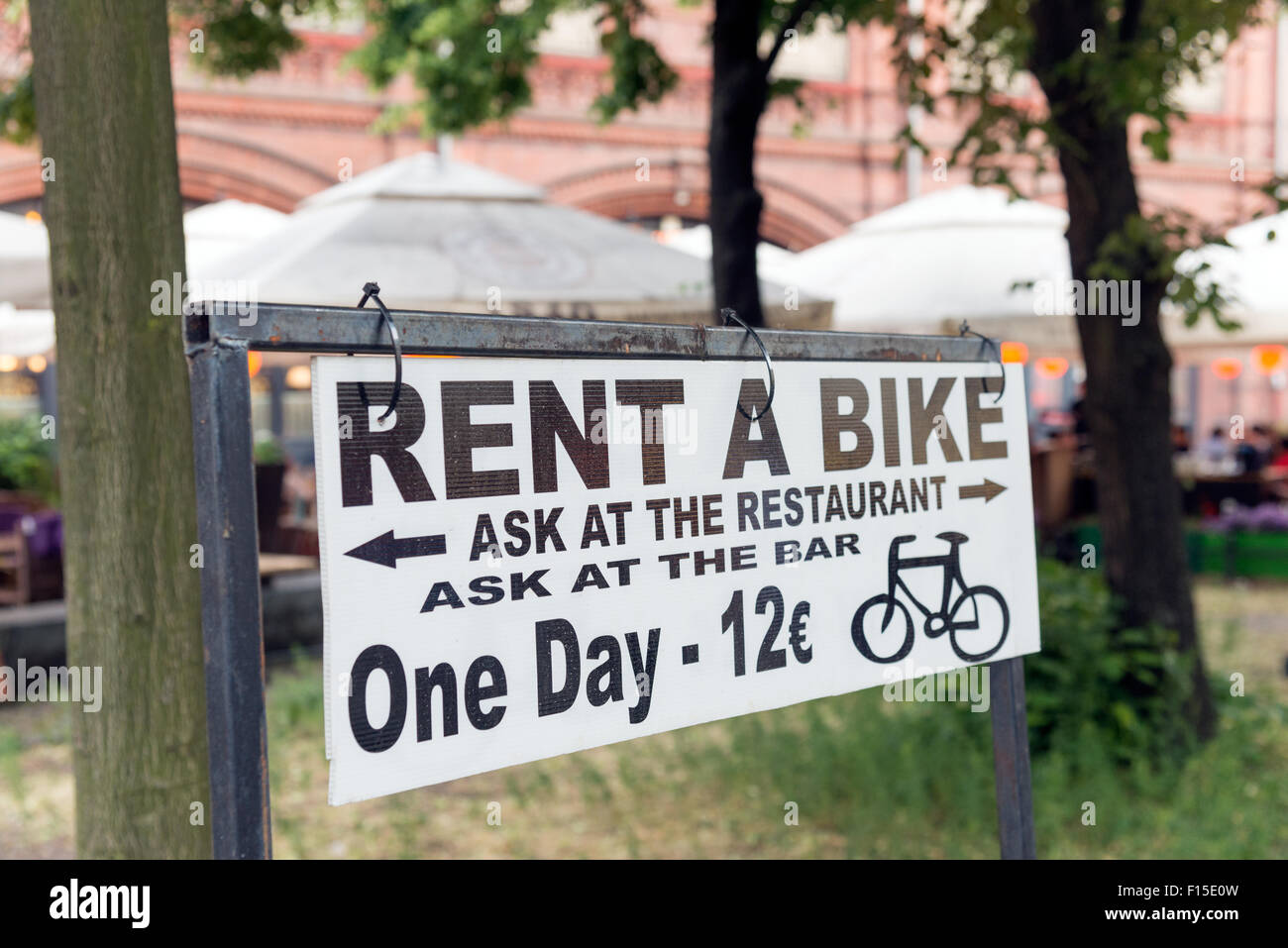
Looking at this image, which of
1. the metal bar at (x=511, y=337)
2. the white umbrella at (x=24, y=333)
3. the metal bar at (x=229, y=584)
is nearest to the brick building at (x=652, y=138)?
the white umbrella at (x=24, y=333)

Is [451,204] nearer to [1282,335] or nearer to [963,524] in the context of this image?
[963,524]

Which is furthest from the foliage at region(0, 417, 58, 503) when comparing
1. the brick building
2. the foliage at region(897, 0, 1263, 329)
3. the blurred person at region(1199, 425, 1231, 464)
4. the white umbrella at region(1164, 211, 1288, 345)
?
the blurred person at region(1199, 425, 1231, 464)

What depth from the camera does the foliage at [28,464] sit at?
38.1 ft

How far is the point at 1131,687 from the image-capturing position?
16.6 ft

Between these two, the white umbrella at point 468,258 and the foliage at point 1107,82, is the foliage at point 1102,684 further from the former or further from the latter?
the white umbrella at point 468,258

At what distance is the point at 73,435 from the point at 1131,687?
13.8 feet

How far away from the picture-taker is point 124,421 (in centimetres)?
234

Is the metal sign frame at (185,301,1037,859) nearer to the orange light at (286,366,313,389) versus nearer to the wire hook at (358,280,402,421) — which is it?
the wire hook at (358,280,402,421)

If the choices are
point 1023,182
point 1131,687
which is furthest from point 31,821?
point 1023,182

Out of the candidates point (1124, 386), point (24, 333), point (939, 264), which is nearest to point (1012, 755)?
point (1124, 386)

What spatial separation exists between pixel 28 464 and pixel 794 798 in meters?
10.4

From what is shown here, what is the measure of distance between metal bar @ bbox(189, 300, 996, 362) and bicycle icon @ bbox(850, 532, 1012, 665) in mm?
352

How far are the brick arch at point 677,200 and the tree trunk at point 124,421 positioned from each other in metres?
13.9

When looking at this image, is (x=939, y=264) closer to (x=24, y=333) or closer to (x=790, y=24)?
(x=790, y=24)
